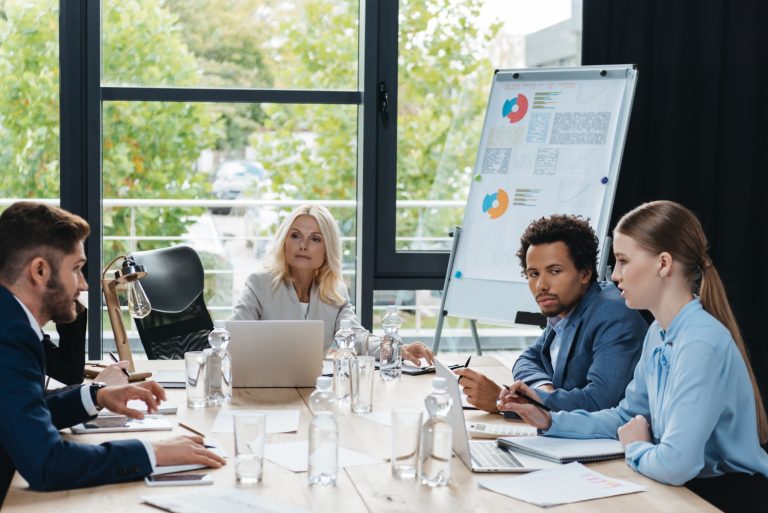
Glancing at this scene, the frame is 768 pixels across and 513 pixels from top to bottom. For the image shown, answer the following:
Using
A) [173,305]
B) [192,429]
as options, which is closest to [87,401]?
[192,429]

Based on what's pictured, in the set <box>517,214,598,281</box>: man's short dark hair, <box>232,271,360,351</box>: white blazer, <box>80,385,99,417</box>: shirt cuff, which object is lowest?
<box>80,385,99,417</box>: shirt cuff

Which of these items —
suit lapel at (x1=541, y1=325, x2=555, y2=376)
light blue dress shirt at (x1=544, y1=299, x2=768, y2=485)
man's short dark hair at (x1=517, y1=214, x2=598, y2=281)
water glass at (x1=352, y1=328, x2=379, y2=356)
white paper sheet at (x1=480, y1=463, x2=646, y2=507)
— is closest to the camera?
white paper sheet at (x1=480, y1=463, x2=646, y2=507)

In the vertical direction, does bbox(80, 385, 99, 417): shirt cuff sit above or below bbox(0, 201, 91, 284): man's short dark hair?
below

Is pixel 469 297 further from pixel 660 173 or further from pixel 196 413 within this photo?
pixel 196 413

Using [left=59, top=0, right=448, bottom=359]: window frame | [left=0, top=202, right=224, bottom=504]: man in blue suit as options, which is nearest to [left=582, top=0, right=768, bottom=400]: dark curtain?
[left=59, top=0, right=448, bottom=359]: window frame

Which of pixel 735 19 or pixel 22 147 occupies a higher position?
pixel 735 19

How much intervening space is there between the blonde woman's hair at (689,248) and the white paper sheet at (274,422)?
0.90 meters

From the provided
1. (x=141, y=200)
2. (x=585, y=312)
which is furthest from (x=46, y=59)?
(x=585, y=312)

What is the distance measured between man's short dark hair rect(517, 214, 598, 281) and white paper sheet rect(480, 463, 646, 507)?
98 centimetres

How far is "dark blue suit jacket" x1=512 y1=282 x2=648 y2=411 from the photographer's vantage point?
242 centimetres

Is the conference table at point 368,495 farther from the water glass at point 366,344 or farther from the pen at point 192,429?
the water glass at point 366,344

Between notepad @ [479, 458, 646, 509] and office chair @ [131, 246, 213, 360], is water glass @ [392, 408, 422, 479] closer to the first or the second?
notepad @ [479, 458, 646, 509]

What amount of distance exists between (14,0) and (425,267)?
2.28 meters

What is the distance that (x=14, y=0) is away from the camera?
4348mm
